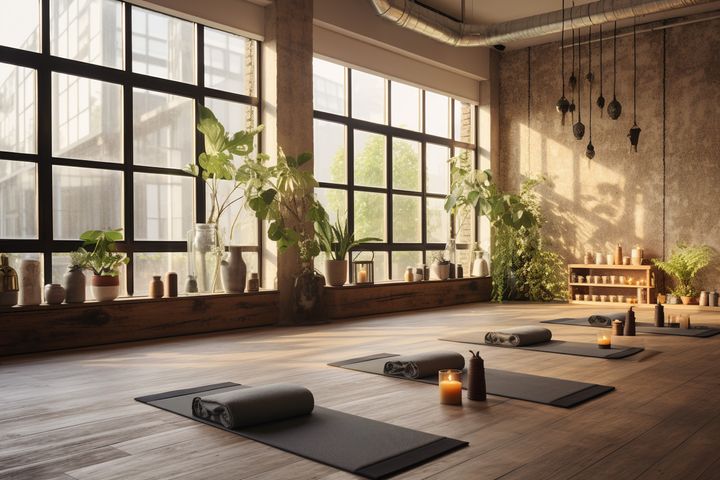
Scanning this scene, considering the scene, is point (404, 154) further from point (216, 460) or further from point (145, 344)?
point (216, 460)

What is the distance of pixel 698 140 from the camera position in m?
8.01

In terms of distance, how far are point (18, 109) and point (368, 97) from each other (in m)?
4.05

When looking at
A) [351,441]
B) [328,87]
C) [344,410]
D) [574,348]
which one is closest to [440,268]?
[328,87]

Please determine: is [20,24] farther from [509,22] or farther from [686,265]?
[686,265]

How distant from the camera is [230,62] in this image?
6418mm

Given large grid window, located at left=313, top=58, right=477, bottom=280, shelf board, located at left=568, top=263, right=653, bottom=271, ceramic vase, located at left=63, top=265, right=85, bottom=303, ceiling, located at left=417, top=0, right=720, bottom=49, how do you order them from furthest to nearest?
1. shelf board, located at left=568, top=263, right=653, bottom=271
2. ceiling, located at left=417, top=0, right=720, bottom=49
3. large grid window, located at left=313, top=58, right=477, bottom=280
4. ceramic vase, located at left=63, top=265, right=85, bottom=303

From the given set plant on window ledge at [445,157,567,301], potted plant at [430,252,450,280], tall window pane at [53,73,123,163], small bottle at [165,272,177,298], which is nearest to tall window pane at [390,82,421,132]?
plant on window ledge at [445,157,567,301]

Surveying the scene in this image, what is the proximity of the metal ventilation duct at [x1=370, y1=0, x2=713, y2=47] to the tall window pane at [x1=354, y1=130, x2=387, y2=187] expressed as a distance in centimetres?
137

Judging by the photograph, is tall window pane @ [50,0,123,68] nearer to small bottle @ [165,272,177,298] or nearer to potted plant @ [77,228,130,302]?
potted plant @ [77,228,130,302]

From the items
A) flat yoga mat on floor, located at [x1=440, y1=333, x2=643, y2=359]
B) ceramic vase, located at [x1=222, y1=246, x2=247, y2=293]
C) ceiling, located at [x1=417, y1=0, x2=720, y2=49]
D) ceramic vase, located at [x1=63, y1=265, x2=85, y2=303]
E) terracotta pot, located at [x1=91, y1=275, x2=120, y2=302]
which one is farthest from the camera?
ceiling, located at [x1=417, y1=0, x2=720, y2=49]

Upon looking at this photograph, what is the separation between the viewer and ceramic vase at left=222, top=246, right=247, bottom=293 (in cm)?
582

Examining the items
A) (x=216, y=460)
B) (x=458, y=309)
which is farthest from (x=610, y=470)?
(x=458, y=309)

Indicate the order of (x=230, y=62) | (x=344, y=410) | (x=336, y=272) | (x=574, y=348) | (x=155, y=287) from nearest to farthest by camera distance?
(x=344, y=410) → (x=574, y=348) → (x=155, y=287) → (x=230, y=62) → (x=336, y=272)

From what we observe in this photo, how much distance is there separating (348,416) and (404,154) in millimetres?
5945
